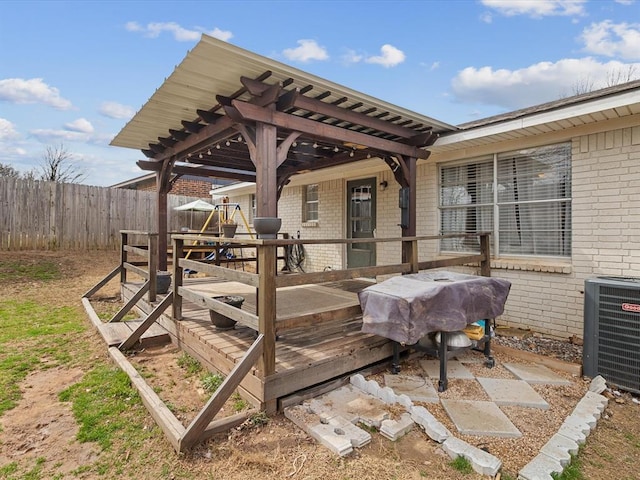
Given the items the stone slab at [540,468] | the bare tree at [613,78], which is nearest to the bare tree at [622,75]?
the bare tree at [613,78]

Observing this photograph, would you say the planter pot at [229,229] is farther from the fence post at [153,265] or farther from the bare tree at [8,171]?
the bare tree at [8,171]

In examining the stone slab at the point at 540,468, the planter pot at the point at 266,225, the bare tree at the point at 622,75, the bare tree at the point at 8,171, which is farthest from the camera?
the bare tree at the point at 8,171

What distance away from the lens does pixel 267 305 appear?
2.71 metres

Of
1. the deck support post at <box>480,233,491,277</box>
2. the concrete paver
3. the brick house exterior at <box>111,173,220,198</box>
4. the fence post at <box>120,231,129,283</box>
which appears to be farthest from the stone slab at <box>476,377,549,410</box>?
the brick house exterior at <box>111,173,220,198</box>

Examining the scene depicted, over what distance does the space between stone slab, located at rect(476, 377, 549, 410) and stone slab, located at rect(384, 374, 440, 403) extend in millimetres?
502

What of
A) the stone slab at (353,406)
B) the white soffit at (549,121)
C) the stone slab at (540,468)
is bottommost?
the stone slab at (353,406)

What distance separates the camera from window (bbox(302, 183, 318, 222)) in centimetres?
889

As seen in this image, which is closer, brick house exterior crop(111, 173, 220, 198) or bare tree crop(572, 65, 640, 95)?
bare tree crop(572, 65, 640, 95)

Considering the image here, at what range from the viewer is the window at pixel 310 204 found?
8.89 meters

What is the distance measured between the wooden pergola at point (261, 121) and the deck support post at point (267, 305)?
1.00 metres

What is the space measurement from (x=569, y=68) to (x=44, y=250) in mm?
23523

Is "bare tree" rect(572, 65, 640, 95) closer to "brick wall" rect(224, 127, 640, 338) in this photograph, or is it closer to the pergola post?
"brick wall" rect(224, 127, 640, 338)

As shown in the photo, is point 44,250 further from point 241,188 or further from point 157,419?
point 157,419

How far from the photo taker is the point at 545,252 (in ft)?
15.9
